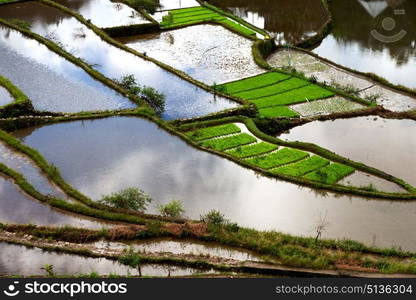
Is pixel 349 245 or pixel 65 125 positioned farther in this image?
pixel 65 125

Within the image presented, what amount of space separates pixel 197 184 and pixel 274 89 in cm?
677

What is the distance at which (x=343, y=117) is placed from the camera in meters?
17.3

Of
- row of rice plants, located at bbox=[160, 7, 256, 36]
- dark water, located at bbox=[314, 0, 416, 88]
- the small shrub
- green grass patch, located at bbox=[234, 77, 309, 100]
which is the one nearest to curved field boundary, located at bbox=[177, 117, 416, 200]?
green grass patch, located at bbox=[234, 77, 309, 100]

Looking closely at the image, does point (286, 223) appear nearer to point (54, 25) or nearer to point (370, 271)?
point (370, 271)

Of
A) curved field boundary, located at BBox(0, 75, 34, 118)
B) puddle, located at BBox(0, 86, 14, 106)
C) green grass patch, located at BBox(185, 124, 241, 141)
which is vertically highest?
puddle, located at BBox(0, 86, 14, 106)

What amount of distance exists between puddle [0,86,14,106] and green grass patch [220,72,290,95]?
264 inches

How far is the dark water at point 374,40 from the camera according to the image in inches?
837

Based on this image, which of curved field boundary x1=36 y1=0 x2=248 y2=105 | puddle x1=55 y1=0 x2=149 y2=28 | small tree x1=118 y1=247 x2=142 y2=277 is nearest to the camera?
small tree x1=118 y1=247 x2=142 y2=277

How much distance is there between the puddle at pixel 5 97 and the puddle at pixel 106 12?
24.8ft

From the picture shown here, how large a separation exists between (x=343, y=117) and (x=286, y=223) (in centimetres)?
644

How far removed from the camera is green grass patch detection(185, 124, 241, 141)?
15.6 m

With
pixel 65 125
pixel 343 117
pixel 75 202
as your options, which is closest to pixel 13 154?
pixel 65 125

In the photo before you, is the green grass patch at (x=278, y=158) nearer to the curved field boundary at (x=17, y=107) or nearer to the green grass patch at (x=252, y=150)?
the green grass patch at (x=252, y=150)

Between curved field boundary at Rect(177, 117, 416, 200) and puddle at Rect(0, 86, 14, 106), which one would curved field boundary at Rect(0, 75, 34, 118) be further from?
curved field boundary at Rect(177, 117, 416, 200)
